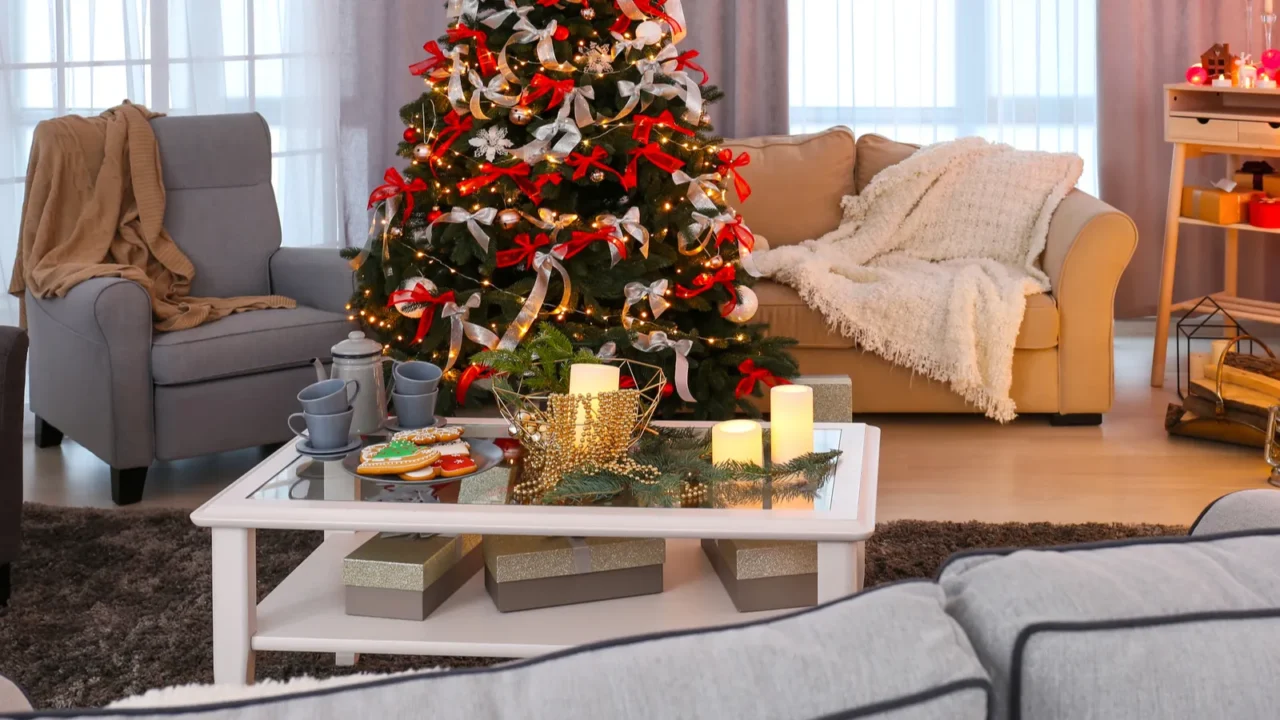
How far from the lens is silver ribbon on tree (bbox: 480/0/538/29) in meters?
3.17

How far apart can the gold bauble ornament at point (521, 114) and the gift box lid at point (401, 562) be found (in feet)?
4.40

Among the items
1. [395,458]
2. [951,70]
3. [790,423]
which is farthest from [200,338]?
[951,70]

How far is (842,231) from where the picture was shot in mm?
4508

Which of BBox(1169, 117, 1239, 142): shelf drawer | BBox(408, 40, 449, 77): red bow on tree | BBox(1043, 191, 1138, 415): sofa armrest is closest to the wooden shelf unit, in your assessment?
BBox(1169, 117, 1239, 142): shelf drawer

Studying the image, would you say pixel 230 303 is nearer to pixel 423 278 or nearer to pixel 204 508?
pixel 423 278

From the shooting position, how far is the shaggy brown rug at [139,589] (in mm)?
2266

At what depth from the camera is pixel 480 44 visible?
3.22 metres

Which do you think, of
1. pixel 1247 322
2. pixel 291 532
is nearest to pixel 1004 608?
pixel 291 532

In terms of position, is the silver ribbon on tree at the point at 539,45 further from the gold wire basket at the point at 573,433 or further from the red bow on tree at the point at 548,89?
the gold wire basket at the point at 573,433

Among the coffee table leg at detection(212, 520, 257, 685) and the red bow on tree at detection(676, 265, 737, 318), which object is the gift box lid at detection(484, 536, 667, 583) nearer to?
the coffee table leg at detection(212, 520, 257, 685)

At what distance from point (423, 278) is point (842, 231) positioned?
A: 1.78 m

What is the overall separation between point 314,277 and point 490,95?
3.24 ft

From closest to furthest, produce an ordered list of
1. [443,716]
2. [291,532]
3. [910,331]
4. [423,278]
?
[443,716]
[291,532]
[423,278]
[910,331]

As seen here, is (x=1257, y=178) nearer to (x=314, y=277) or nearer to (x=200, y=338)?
(x=314, y=277)
